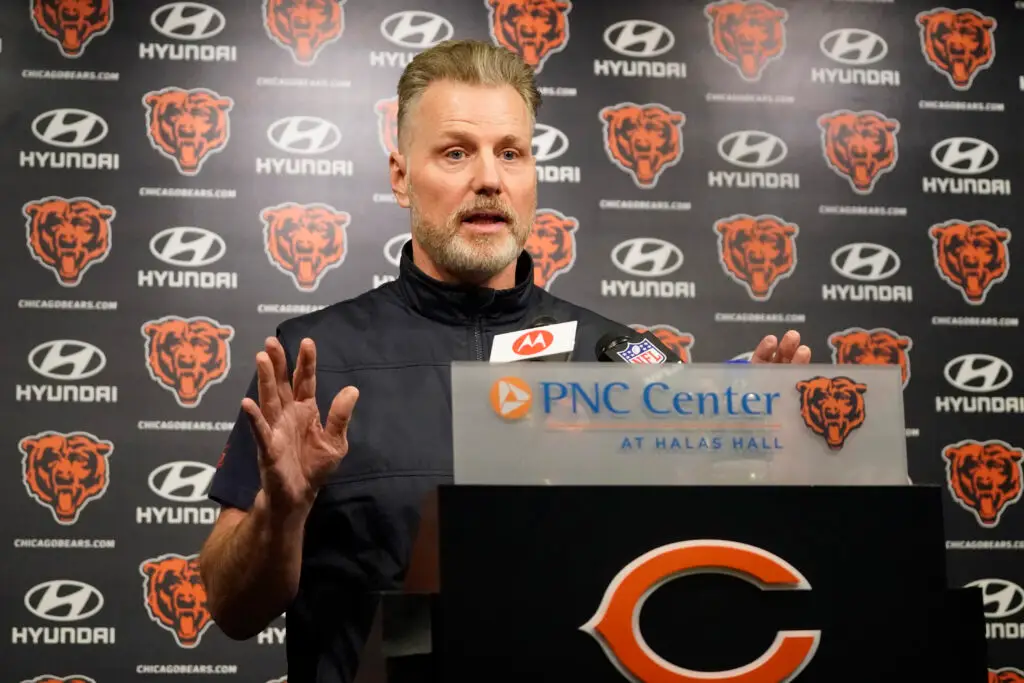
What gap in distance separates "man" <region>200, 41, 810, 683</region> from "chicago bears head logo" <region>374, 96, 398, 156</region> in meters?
1.33

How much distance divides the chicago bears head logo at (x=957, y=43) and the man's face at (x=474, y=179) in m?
2.24

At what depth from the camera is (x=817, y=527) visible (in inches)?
42.0

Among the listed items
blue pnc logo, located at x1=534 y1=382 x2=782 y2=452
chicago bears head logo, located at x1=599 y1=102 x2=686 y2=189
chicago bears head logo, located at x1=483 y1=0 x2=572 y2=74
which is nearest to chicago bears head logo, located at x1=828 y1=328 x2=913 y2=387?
chicago bears head logo, located at x1=599 y1=102 x2=686 y2=189

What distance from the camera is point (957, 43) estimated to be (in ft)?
12.3

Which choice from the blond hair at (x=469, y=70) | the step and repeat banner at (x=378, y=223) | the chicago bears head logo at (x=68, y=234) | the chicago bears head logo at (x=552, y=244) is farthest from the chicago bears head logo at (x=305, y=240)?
the blond hair at (x=469, y=70)

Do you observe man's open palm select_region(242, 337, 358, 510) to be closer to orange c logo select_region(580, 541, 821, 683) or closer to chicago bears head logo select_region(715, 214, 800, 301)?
orange c logo select_region(580, 541, 821, 683)

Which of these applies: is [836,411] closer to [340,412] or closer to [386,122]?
[340,412]

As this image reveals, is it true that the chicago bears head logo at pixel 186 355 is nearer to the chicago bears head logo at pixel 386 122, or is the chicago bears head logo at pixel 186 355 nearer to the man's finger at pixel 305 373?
the chicago bears head logo at pixel 386 122

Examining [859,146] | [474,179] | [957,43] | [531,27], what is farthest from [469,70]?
[957,43]

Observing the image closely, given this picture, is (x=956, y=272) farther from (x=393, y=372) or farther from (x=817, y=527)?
(x=817, y=527)

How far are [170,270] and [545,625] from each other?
2.50 meters

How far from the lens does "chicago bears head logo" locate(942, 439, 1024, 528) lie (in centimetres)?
353

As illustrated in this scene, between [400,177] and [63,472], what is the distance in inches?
61.0

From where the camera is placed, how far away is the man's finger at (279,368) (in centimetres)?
136
